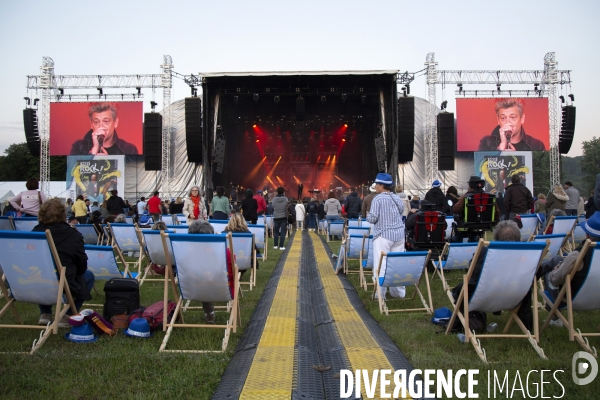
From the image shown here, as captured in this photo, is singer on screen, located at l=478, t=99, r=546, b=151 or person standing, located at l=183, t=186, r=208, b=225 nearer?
person standing, located at l=183, t=186, r=208, b=225

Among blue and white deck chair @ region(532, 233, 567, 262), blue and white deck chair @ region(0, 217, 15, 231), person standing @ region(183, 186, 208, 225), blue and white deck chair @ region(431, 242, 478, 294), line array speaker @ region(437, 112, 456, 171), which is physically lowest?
blue and white deck chair @ region(431, 242, 478, 294)

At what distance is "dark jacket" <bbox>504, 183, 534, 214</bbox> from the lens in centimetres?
956

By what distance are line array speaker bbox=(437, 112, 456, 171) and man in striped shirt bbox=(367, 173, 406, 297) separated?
737 inches

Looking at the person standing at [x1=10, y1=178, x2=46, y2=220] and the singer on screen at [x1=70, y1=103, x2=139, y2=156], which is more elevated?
the singer on screen at [x1=70, y1=103, x2=139, y2=156]

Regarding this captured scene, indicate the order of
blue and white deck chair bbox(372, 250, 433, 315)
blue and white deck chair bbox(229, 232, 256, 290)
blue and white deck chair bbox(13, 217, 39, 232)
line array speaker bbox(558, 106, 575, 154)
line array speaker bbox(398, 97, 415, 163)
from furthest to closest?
1. line array speaker bbox(558, 106, 575, 154)
2. line array speaker bbox(398, 97, 415, 163)
3. blue and white deck chair bbox(13, 217, 39, 232)
4. blue and white deck chair bbox(229, 232, 256, 290)
5. blue and white deck chair bbox(372, 250, 433, 315)

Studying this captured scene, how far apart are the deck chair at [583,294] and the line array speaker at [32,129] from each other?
2809cm

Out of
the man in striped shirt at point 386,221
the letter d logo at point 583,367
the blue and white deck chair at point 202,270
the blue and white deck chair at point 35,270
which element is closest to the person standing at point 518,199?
the man in striped shirt at point 386,221

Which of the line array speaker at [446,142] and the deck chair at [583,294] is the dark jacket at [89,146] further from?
the deck chair at [583,294]

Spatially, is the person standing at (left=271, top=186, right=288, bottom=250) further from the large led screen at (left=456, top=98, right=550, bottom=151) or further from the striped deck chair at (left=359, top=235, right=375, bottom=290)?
the large led screen at (left=456, top=98, right=550, bottom=151)

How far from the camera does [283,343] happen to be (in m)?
4.47

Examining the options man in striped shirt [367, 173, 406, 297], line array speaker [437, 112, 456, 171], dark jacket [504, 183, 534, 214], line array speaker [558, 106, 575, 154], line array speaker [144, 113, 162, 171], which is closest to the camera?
man in striped shirt [367, 173, 406, 297]

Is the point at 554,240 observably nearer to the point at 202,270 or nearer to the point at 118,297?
the point at 202,270

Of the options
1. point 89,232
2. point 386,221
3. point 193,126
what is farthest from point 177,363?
point 193,126

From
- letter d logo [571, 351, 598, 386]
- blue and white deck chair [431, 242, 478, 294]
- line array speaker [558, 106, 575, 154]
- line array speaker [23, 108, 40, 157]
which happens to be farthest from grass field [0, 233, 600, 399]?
line array speaker [23, 108, 40, 157]
